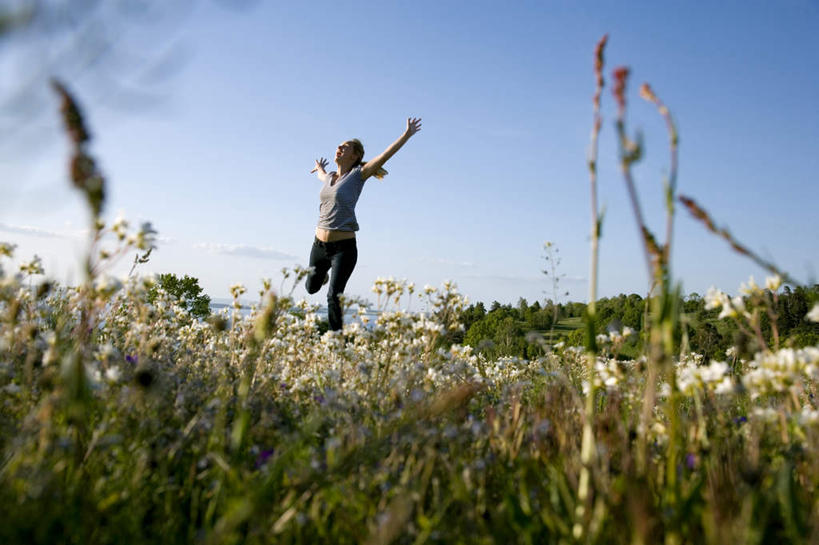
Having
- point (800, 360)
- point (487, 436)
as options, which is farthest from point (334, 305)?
point (800, 360)

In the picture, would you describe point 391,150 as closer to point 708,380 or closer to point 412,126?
point 412,126

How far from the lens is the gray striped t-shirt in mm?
6520

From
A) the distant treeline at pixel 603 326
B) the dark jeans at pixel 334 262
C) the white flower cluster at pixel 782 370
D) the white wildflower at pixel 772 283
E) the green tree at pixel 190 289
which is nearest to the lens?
the white flower cluster at pixel 782 370

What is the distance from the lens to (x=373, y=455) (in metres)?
1.93

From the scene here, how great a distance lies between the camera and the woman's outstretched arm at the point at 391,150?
261 inches

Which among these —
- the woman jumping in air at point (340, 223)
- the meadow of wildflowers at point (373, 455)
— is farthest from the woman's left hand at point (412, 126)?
the meadow of wildflowers at point (373, 455)

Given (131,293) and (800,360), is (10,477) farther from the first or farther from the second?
(800,360)

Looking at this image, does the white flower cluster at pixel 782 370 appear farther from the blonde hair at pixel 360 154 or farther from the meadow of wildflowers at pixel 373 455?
the blonde hair at pixel 360 154

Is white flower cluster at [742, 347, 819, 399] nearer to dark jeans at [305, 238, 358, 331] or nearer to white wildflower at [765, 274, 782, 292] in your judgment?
white wildflower at [765, 274, 782, 292]

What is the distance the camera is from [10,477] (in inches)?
56.6

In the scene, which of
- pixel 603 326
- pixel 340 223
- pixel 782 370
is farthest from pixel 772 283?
pixel 603 326

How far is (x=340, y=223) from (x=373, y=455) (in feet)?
15.7

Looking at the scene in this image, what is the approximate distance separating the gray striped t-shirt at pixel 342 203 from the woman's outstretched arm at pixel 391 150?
138 millimetres

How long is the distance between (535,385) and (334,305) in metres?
2.31
